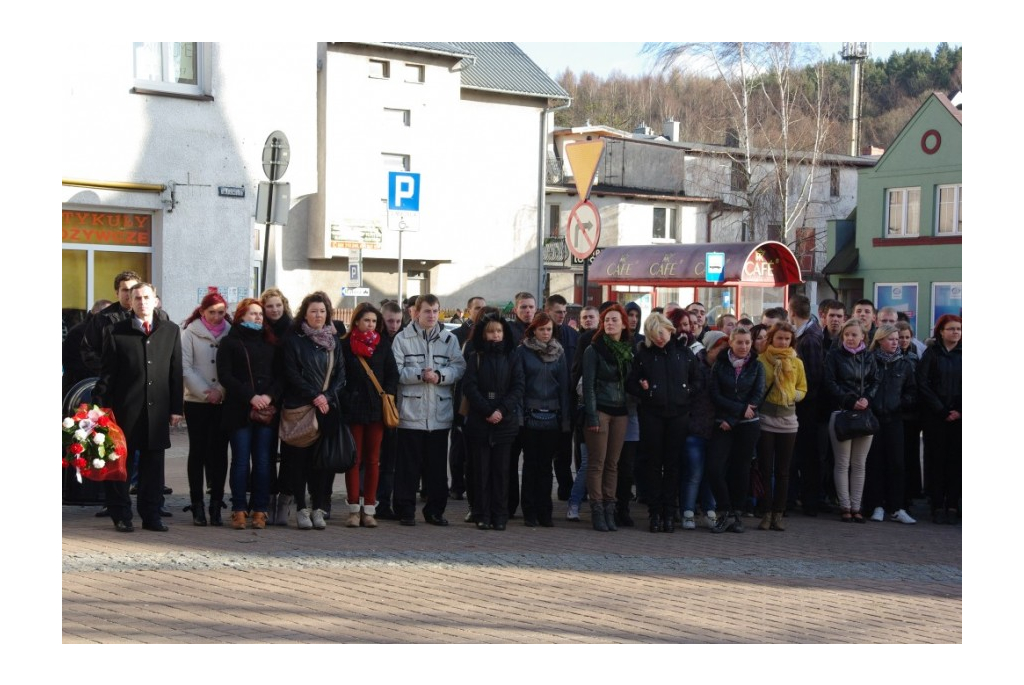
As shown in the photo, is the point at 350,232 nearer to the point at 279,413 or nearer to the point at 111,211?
the point at 111,211

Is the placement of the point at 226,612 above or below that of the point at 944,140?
below

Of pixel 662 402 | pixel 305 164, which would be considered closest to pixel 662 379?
pixel 662 402

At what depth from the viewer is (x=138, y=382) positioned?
1037 centimetres

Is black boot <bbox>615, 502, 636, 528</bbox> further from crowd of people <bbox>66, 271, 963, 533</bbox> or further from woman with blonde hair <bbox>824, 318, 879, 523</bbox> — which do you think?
woman with blonde hair <bbox>824, 318, 879, 523</bbox>

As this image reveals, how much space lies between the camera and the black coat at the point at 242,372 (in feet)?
34.5

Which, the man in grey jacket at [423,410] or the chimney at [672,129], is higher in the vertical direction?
the chimney at [672,129]

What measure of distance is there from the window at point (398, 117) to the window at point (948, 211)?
17.7m

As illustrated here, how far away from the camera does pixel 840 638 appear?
7.41 metres

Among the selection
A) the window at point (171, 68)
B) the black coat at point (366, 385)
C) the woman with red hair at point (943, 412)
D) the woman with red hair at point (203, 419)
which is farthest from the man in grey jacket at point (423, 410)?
the window at point (171, 68)

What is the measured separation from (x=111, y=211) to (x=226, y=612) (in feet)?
44.5

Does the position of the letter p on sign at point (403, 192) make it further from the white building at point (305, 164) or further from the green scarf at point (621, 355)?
the green scarf at point (621, 355)

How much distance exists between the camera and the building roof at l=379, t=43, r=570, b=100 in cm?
4669
